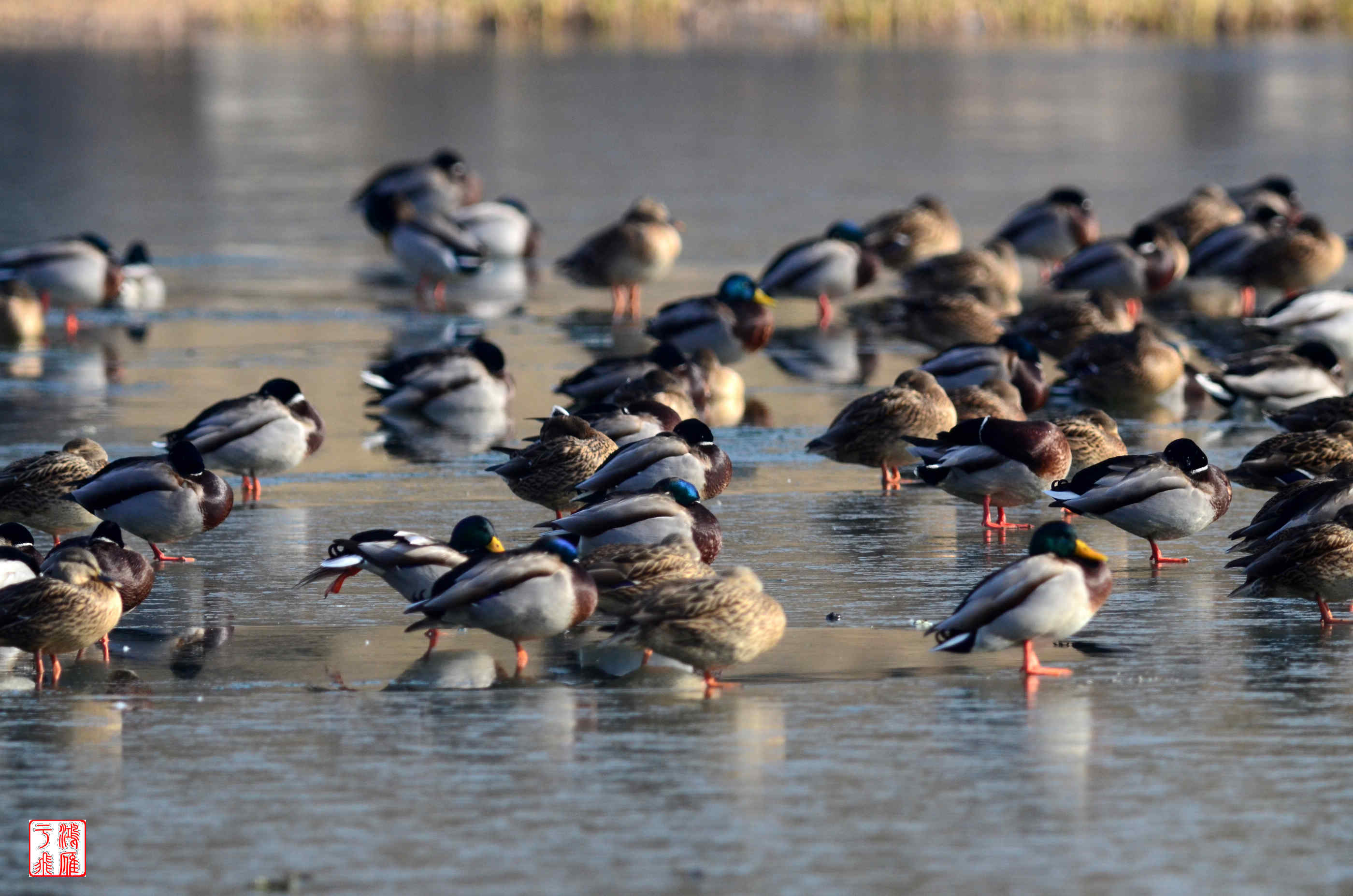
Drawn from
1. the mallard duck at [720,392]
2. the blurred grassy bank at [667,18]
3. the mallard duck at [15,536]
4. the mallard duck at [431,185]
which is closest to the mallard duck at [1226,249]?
the mallard duck at [720,392]

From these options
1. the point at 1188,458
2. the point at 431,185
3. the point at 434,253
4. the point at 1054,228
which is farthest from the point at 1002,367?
the point at 431,185

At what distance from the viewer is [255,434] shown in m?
10.7

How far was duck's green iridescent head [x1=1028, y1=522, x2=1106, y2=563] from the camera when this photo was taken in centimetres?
739

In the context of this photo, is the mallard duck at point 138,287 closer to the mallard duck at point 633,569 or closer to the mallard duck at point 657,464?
the mallard duck at point 657,464

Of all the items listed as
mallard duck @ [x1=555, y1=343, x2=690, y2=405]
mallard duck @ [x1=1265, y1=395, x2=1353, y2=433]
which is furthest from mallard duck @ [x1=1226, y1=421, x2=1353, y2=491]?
mallard duck @ [x1=555, y1=343, x2=690, y2=405]

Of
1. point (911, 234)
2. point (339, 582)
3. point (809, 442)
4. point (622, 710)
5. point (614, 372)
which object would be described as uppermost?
point (911, 234)

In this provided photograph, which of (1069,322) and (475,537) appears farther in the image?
(1069,322)

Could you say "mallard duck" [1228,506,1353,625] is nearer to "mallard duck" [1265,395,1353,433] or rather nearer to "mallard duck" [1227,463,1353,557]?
"mallard duck" [1227,463,1353,557]

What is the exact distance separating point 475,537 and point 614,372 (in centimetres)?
499

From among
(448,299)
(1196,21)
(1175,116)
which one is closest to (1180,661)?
(448,299)

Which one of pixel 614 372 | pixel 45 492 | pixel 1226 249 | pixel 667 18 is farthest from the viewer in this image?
pixel 667 18

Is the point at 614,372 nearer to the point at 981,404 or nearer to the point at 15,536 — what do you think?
the point at 981,404

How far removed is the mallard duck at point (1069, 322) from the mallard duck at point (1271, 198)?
4336 mm

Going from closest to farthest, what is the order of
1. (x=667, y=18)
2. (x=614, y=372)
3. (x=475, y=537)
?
(x=475, y=537) < (x=614, y=372) < (x=667, y=18)
